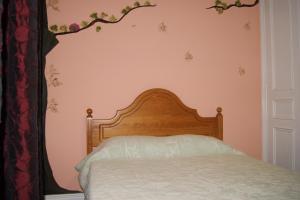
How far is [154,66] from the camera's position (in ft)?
8.60

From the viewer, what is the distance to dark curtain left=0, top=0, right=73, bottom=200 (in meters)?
0.55

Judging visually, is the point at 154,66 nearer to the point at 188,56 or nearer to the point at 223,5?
the point at 188,56

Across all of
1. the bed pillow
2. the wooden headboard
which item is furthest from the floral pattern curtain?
the wooden headboard

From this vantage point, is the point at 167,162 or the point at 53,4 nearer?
the point at 167,162

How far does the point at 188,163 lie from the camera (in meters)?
1.91

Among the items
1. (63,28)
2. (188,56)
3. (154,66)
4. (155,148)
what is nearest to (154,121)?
(155,148)

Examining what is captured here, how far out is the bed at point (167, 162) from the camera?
1.28 metres

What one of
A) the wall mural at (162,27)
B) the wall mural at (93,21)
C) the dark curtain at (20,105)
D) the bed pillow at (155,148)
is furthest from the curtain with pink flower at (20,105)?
the wall mural at (162,27)

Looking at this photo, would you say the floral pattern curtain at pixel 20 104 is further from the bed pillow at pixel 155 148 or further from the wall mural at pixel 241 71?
the wall mural at pixel 241 71

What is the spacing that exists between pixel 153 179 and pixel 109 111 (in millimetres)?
1160

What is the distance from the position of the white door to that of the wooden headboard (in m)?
0.64

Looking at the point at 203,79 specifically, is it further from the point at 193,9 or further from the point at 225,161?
the point at 225,161

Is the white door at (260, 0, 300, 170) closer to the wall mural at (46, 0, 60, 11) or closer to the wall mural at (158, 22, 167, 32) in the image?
the wall mural at (158, 22, 167, 32)

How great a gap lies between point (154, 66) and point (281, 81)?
1.42m
